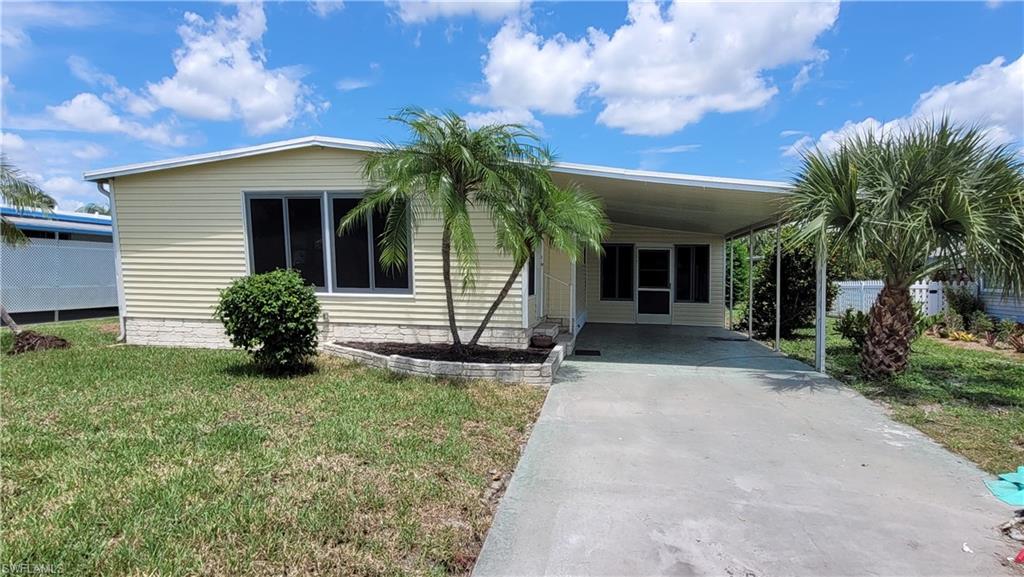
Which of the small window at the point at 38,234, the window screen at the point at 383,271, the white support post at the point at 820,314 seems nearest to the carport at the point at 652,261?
the white support post at the point at 820,314

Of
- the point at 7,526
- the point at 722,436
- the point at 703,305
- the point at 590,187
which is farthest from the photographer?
the point at 703,305

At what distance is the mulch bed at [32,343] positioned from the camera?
8078 millimetres

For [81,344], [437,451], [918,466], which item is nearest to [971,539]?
[918,466]

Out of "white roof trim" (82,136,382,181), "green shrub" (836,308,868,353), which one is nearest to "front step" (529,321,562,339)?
"white roof trim" (82,136,382,181)

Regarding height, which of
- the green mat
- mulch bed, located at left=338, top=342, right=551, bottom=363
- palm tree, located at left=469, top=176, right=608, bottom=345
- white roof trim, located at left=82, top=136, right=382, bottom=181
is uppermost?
white roof trim, located at left=82, top=136, right=382, bottom=181

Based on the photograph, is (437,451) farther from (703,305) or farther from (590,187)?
(703,305)

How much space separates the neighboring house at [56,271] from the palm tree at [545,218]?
1241 centimetres

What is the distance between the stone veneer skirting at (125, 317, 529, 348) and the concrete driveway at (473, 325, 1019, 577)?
2376mm

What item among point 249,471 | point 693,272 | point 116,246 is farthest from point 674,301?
point 116,246

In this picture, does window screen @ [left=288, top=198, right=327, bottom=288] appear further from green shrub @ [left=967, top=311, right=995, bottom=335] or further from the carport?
green shrub @ [left=967, top=311, right=995, bottom=335]

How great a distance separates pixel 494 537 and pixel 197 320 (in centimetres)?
826

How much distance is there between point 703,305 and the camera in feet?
41.7

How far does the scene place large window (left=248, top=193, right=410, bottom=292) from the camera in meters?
8.35

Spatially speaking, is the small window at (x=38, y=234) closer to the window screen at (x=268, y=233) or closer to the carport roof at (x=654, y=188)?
the carport roof at (x=654, y=188)
